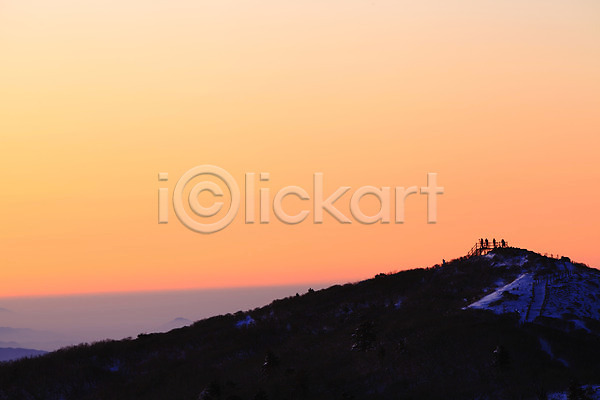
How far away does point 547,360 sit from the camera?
57.8 meters

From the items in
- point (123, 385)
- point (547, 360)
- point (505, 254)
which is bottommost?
point (123, 385)

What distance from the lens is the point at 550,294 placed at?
69.8 m

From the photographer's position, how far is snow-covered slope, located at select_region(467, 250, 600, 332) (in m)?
65.8

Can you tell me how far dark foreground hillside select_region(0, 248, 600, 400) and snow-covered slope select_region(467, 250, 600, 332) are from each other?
20cm

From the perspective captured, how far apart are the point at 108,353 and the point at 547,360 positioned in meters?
40.9

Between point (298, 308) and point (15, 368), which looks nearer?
point (15, 368)

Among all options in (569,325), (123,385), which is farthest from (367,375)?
(123,385)

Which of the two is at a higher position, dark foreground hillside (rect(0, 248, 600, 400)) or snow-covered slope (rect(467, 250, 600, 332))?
snow-covered slope (rect(467, 250, 600, 332))

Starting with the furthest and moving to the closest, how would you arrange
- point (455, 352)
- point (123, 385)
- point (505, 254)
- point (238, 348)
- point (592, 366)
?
point (505, 254) < point (238, 348) < point (123, 385) < point (455, 352) < point (592, 366)

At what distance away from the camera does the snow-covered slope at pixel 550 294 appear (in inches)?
2591

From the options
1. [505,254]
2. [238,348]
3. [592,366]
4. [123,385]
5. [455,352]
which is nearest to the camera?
[592,366]

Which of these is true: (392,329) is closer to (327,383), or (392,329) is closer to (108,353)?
(327,383)

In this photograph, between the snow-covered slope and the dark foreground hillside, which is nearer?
the dark foreground hillside

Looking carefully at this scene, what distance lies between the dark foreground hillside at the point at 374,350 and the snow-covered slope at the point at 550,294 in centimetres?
20
